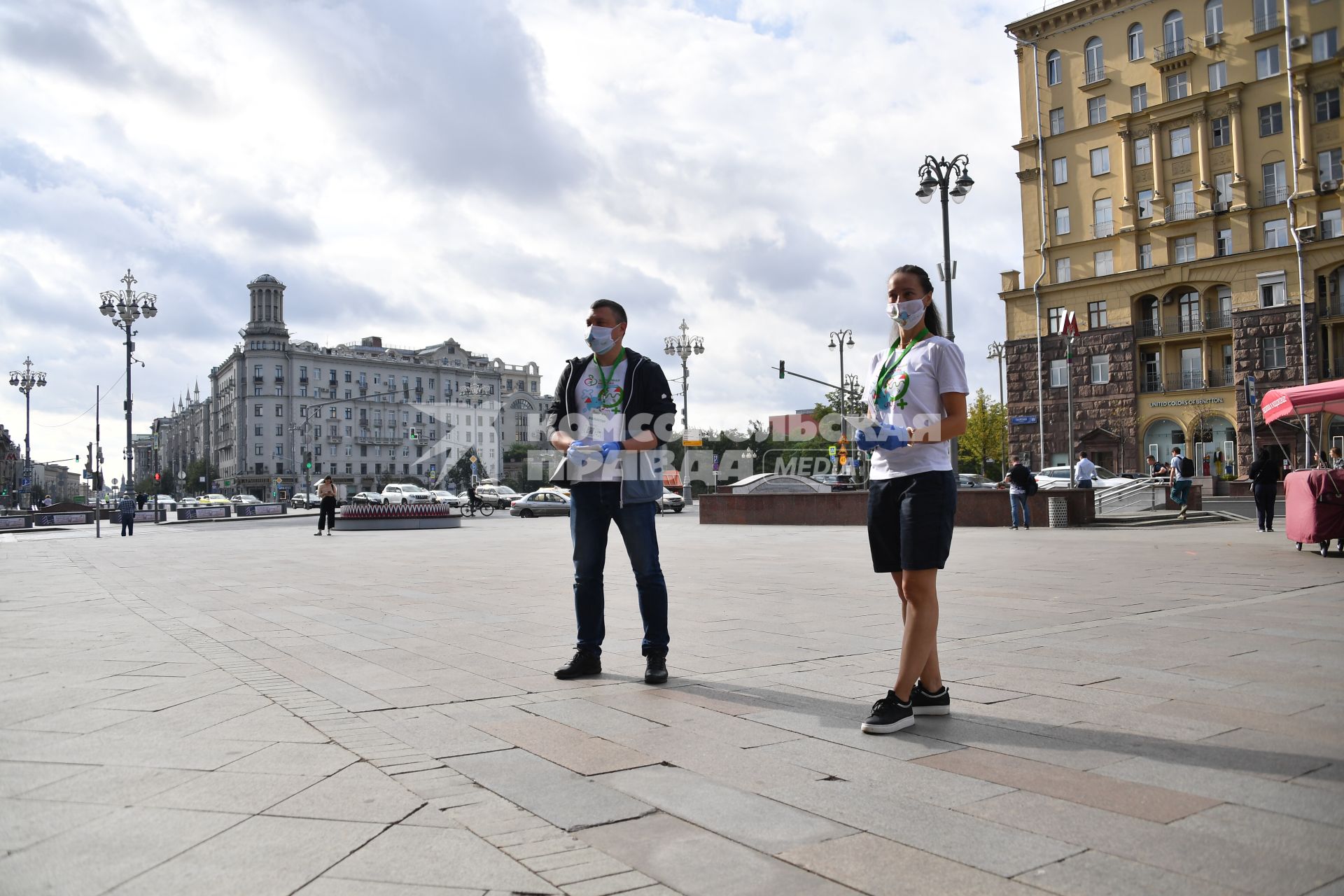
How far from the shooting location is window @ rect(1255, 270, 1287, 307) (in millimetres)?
40844

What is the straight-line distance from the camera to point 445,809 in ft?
9.59

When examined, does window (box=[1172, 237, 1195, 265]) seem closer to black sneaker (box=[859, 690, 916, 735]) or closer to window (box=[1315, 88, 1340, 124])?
window (box=[1315, 88, 1340, 124])

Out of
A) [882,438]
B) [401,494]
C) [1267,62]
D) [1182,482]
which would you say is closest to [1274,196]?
[1267,62]

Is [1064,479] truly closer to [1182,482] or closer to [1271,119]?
[1182,482]

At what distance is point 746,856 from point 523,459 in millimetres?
135259

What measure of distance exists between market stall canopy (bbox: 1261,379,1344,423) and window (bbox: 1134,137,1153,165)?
1471 inches

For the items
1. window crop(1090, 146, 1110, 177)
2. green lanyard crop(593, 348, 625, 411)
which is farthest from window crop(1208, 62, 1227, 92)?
green lanyard crop(593, 348, 625, 411)

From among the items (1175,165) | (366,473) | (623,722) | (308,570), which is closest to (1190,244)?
(1175,165)

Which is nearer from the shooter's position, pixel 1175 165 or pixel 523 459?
pixel 1175 165

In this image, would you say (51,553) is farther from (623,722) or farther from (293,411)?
(293,411)

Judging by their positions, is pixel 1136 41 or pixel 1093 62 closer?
pixel 1136 41

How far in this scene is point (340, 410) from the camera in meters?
118

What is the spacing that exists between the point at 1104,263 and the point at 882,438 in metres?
47.3

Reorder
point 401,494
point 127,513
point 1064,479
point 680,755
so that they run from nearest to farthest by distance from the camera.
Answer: point 680,755
point 127,513
point 1064,479
point 401,494
